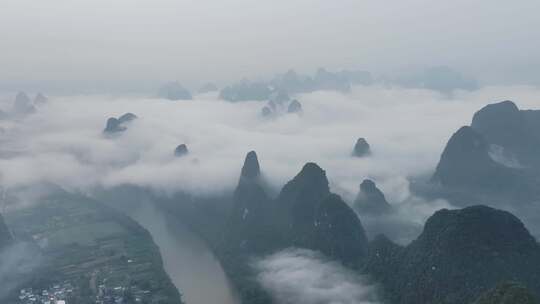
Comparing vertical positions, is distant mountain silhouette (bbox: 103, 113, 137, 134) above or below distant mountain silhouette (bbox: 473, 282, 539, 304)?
above

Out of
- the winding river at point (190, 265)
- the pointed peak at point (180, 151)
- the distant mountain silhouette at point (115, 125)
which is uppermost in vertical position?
the distant mountain silhouette at point (115, 125)

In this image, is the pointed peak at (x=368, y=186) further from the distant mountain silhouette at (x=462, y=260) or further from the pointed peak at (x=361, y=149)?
the distant mountain silhouette at (x=462, y=260)

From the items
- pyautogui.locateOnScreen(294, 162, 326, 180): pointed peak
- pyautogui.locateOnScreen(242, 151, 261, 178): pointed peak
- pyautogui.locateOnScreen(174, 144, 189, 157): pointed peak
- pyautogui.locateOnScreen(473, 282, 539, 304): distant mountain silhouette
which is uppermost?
pyautogui.locateOnScreen(174, 144, 189, 157): pointed peak

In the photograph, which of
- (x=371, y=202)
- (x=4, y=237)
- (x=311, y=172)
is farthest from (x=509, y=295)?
(x=4, y=237)

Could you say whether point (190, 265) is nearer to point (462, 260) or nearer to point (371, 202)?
point (371, 202)

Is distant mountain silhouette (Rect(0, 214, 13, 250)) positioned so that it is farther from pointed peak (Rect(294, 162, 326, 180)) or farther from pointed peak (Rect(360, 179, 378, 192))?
pointed peak (Rect(360, 179, 378, 192))

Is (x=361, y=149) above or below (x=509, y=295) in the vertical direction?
above

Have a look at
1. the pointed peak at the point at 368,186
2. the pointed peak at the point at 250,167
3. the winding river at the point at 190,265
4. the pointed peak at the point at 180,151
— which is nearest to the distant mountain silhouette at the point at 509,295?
the winding river at the point at 190,265

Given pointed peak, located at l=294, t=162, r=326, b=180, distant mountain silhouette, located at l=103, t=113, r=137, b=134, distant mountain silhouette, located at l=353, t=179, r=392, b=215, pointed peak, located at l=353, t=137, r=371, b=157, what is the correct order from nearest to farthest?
pointed peak, located at l=294, t=162, r=326, b=180, distant mountain silhouette, located at l=353, t=179, r=392, b=215, pointed peak, located at l=353, t=137, r=371, b=157, distant mountain silhouette, located at l=103, t=113, r=137, b=134

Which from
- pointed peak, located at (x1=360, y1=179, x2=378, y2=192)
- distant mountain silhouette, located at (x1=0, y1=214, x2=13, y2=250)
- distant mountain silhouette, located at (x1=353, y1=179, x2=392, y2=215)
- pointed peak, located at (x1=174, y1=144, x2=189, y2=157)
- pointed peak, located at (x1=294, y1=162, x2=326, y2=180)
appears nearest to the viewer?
distant mountain silhouette, located at (x1=0, y1=214, x2=13, y2=250)

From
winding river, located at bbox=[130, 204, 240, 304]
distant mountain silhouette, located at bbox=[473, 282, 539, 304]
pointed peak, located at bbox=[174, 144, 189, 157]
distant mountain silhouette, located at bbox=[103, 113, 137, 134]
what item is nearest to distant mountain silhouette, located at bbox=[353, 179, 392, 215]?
winding river, located at bbox=[130, 204, 240, 304]

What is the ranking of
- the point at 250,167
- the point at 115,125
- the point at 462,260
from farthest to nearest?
the point at 115,125, the point at 250,167, the point at 462,260
